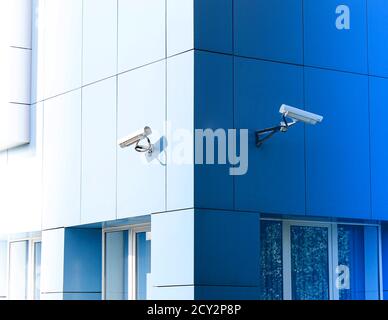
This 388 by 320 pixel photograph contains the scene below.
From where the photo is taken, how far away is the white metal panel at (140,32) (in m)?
10.6

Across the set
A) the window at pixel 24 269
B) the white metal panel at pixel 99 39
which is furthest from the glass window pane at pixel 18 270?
the white metal panel at pixel 99 39

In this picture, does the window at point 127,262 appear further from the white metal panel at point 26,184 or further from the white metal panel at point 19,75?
the white metal panel at point 19,75

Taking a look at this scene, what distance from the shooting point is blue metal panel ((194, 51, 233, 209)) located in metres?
9.83

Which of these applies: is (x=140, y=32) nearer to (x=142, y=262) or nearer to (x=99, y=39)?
(x=99, y=39)

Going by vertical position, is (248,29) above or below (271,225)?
above

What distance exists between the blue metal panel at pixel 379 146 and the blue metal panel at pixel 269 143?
4.47 feet

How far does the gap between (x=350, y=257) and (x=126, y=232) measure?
3.36 metres

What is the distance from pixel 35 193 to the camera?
1345 cm

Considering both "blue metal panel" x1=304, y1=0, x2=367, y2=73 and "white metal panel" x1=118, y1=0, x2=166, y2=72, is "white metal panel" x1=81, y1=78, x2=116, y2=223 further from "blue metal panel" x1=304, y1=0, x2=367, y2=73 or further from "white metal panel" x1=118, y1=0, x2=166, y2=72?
"blue metal panel" x1=304, y1=0, x2=367, y2=73

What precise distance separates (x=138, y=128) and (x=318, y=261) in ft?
10.3

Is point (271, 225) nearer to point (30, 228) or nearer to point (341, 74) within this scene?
point (341, 74)

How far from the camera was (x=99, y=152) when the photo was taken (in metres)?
11.8

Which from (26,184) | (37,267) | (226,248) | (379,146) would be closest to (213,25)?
(226,248)
